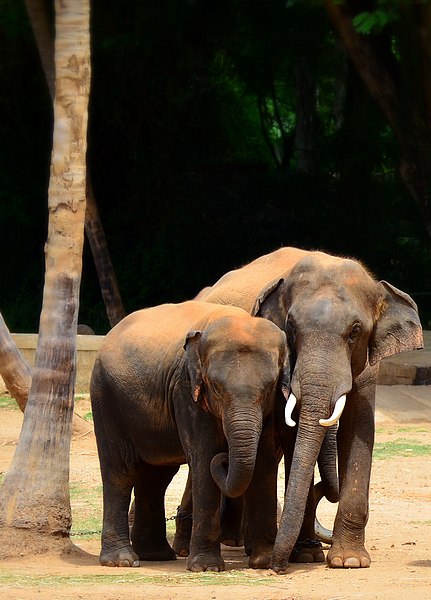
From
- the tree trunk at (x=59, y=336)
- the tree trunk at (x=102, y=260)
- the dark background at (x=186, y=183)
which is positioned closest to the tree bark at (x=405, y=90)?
the dark background at (x=186, y=183)

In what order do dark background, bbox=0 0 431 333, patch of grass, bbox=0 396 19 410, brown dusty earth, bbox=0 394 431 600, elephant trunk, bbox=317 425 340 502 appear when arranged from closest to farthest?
brown dusty earth, bbox=0 394 431 600 → elephant trunk, bbox=317 425 340 502 → patch of grass, bbox=0 396 19 410 → dark background, bbox=0 0 431 333

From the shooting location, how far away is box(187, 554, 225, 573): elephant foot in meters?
8.13

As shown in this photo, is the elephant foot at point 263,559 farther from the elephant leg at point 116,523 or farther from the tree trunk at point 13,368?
the tree trunk at point 13,368

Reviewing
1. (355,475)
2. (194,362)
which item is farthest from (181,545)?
(194,362)

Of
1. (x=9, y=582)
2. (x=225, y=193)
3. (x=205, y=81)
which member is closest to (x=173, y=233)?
(x=225, y=193)

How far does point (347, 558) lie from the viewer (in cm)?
827

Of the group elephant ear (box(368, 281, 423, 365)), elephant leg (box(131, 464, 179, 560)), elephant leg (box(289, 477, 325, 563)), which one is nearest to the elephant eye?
elephant ear (box(368, 281, 423, 365))

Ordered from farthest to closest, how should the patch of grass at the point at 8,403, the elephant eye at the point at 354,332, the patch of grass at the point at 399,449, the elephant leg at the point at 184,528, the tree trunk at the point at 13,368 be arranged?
the patch of grass at the point at 8,403, the patch of grass at the point at 399,449, the tree trunk at the point at 13,368, the elephant leg at the point at 184,528, the elephant eye at the point at 354,332

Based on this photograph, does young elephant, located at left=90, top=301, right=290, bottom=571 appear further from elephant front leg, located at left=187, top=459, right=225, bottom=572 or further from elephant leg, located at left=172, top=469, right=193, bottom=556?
elephant leg, located at left=172, top=469, right=193, bottom=556

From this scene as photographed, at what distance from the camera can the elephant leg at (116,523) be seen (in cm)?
867

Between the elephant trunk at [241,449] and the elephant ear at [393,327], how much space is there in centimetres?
101

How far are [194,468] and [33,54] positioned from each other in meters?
16.5

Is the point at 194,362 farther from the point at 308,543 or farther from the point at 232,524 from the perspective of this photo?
the point at 232,524

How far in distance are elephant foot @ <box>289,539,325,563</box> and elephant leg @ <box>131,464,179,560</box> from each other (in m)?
0.93
